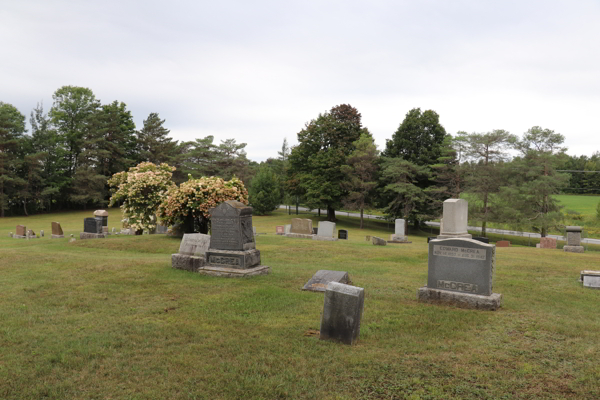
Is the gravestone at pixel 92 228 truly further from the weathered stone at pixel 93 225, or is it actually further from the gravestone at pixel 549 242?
the gravestone at pixel 549 242

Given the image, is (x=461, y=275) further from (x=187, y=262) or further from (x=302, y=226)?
(x=302, y=226)

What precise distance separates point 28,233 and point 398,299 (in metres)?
26.6

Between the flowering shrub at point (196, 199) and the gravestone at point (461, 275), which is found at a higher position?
the flowering shrub at point (196, 199)

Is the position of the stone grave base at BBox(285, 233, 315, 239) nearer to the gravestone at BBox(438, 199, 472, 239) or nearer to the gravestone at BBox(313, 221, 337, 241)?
the gravestone at BBox(313, 221, 337, 241)

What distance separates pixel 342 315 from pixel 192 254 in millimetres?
6561

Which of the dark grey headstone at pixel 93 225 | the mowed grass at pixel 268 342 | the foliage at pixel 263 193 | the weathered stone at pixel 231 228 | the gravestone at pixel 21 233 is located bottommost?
the gravestone at pixel 21 233

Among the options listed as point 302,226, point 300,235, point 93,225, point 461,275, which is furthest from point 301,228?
point 461,275

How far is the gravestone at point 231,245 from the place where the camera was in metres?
10.2

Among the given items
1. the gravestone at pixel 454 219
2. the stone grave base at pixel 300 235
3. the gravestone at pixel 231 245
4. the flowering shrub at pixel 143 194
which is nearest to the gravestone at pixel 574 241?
the gravestone at pixel 454 219

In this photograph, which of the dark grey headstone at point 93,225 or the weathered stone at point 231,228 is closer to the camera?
the weathered stone at point 231,228

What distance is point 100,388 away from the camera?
13.9 ft

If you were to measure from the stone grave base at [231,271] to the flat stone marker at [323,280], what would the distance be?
68.2 inches

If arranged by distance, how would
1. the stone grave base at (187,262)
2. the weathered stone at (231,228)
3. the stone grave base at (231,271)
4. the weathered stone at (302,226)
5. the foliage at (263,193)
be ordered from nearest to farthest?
the stone grave base at (231,271) → the weathered stone at (231,228) → the stone grave base at (187,262) → the weathered stone at (302,226) → the foliage at (263,193)

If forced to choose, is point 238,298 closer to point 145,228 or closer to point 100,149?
point 145,228
